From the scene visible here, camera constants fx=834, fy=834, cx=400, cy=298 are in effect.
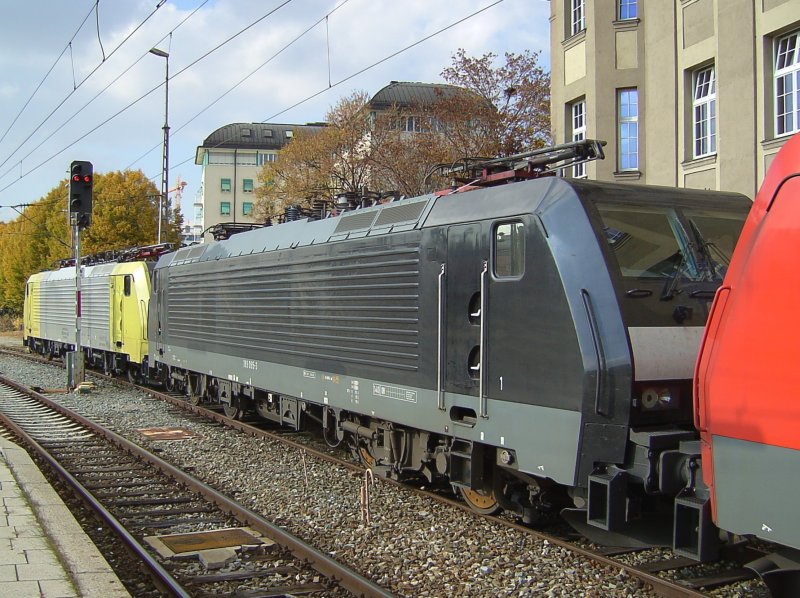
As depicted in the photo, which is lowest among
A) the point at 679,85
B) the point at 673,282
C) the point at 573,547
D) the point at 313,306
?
the point at 573,547

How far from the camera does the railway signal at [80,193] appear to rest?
1806 cm

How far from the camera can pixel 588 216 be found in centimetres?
608

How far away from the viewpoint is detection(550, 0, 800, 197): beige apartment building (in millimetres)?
13031

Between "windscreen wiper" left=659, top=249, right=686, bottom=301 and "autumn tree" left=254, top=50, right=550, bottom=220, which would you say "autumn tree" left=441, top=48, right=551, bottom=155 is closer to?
"autumn tree" left=254, top=50, right=550, bottom=220

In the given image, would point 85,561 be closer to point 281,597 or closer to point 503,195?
point 281,597

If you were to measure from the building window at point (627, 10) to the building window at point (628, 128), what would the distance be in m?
1.47

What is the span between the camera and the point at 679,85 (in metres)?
15.2

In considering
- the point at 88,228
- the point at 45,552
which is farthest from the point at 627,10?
the point at 88,228

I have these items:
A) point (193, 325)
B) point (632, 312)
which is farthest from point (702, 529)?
point (193, 325)

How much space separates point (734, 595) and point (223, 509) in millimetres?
4863

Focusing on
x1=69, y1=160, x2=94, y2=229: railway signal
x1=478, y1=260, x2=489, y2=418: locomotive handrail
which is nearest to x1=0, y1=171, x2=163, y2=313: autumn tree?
x1=69, y1=160, x2=94, y2=229: railway signal

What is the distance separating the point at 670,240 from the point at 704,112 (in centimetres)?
950

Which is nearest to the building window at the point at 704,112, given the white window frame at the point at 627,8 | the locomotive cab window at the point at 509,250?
the white window frame at the point at 627,8

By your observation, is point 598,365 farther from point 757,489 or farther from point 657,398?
point 757,489
